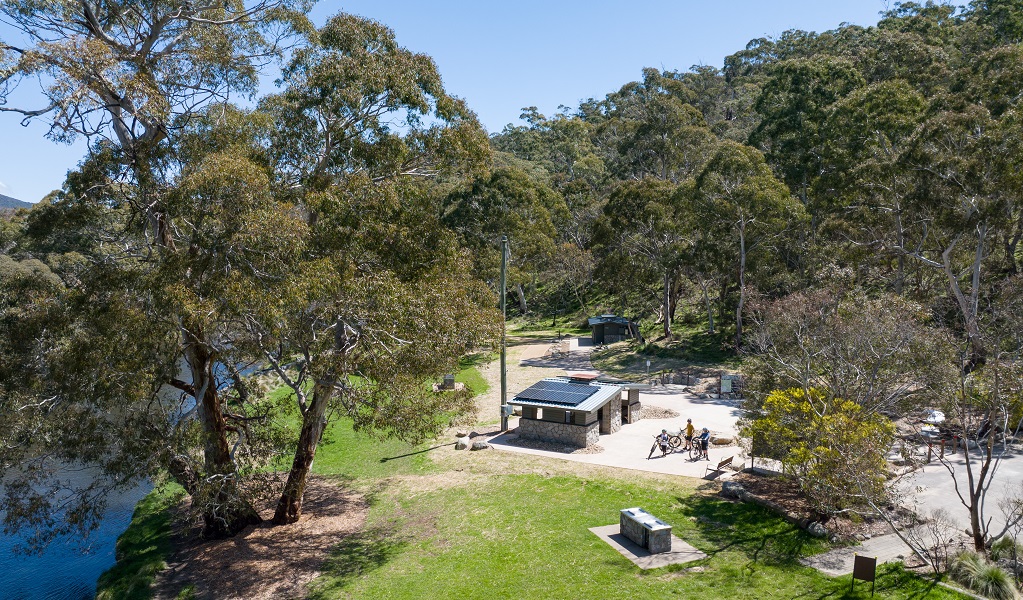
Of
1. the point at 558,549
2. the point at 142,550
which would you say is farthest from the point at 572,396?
the point at 142,550

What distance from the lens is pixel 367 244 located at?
48.4 feet

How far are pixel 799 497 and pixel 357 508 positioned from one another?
471 inches

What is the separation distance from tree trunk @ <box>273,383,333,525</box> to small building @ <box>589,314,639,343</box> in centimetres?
3011

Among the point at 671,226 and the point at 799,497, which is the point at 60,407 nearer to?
the point at 799,497

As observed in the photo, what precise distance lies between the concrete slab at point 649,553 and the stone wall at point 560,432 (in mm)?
7164

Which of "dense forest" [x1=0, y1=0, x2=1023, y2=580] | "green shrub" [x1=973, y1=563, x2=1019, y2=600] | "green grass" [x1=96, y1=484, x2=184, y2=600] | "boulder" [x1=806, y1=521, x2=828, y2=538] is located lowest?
"green grass" [x1=96, y1=484, x2=184, y2=600]

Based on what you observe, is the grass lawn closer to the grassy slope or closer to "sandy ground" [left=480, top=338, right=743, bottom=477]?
the grassy slope

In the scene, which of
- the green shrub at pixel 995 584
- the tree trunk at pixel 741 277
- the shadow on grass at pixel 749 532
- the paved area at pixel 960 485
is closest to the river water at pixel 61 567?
the shadow on grass at pixel 749 532

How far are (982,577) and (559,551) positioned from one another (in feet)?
25.6

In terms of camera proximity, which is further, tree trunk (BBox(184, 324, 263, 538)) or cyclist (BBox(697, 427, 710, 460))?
cyclist (BBox(697, 427, 710, 460))

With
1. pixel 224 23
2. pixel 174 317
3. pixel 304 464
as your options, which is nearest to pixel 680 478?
pixel 304 464

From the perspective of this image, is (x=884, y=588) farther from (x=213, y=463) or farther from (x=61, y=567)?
(x=61, y=567)

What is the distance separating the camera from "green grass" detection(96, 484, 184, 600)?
1436 cm

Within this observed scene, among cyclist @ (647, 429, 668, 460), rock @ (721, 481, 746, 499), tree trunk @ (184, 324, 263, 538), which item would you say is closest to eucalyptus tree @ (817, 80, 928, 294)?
cyclist @ (647, 429, 668, 460)
